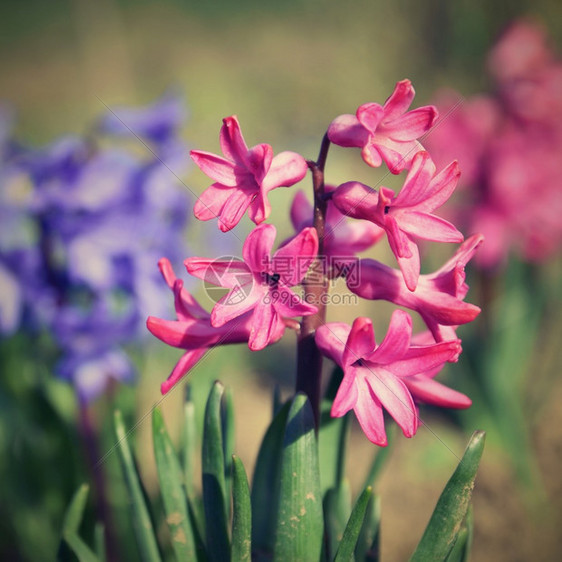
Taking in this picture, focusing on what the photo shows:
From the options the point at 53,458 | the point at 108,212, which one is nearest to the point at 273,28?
the point at 108,212

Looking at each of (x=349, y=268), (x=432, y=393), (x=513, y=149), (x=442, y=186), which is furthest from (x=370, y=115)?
(x=513, y=149)

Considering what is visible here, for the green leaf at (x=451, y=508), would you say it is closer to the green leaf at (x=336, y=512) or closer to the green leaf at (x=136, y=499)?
the green leaf at (x=336, y=512)

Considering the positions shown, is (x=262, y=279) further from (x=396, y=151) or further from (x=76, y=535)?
(x=76, y=535)

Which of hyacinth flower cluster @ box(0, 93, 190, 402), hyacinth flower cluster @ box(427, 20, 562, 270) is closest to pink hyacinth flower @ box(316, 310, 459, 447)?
hyacinth flower cluster @ box(0, 93, 190, 402)

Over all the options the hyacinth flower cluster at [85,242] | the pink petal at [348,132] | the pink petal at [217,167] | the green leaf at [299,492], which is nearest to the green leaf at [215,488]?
the green leaf at [299,492]

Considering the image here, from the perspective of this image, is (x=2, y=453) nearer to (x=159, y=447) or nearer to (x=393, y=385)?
(x=159, y=447)

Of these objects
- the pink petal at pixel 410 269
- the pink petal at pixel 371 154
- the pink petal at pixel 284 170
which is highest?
the pink petal at pixel 371 154

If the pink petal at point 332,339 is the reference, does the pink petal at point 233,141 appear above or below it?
above
